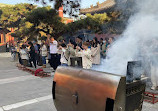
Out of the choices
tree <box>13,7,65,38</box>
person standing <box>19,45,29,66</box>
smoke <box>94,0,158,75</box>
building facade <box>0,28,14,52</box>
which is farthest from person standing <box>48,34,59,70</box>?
building facade <box>0,28,14,52</box>

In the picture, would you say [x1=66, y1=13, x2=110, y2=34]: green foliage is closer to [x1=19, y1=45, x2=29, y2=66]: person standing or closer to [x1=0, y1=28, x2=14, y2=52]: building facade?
[x1=19, y1=45, x2=29, y2=66]: person standing

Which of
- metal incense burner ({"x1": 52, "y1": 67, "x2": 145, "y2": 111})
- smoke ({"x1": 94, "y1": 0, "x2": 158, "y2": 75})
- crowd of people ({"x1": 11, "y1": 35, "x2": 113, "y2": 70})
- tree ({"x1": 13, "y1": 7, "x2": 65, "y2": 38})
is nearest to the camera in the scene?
metal incense burner ({"x1": 52, "y1": 67, "x2": 145, "y2": 111})

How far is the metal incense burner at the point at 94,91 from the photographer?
1787 mm

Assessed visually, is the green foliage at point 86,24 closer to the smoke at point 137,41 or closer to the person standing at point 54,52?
the person standing at point 54,52

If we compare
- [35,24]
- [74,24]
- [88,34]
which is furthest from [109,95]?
[88,34]

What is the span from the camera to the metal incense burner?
70.4 inches

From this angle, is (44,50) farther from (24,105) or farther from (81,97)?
(81,97)

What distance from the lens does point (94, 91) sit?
1895mm

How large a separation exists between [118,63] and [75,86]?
1.84 metres

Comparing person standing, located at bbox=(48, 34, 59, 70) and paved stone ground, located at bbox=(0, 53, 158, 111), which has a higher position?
person standing, located at bbox=(48, 34, 59, 70)

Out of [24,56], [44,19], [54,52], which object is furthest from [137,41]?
[44,19]

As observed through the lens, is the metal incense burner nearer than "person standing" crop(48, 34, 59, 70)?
Yes

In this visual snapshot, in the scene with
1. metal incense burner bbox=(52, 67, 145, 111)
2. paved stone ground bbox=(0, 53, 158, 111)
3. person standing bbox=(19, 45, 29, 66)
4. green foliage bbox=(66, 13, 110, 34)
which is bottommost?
paved stone ground bbox=(0, 53, 158, 111)

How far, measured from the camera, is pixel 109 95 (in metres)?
1.75
